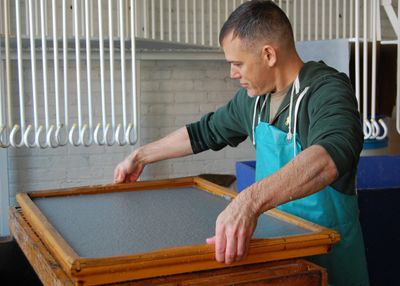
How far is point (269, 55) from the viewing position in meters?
1.52

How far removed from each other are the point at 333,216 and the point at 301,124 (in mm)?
226

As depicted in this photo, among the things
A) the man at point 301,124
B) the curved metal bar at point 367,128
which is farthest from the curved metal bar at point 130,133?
the man at point 301,124

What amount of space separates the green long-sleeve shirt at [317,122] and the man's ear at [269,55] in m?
0.08

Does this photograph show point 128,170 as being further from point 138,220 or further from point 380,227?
point 380,227

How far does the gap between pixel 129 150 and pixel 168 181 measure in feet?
6.82

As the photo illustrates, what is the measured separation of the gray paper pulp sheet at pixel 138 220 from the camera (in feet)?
3.62

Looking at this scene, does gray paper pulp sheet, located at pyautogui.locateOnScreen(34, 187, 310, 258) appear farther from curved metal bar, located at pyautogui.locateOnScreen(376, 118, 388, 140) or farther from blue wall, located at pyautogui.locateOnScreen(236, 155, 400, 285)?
curved metal bar, located at pyautogui.locateOnScreen(376, 118, 388, 140)

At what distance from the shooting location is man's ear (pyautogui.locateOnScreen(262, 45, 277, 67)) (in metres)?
1.51

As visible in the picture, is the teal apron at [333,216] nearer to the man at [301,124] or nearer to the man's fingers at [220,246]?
the man at [301,124]

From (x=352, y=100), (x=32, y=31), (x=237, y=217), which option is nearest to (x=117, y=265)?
(x=237, y=217)

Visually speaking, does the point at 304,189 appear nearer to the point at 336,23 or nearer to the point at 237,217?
the point at 237,217

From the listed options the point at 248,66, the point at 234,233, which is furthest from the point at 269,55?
the point at 234,233

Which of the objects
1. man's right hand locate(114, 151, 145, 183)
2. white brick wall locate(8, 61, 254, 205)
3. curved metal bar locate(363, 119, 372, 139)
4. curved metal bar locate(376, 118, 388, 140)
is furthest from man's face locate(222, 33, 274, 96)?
white brick wall locate(8, 61, 254, 205)

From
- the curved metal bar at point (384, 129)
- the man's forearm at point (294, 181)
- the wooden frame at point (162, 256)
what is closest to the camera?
the wooden frame at point (162, 256)
